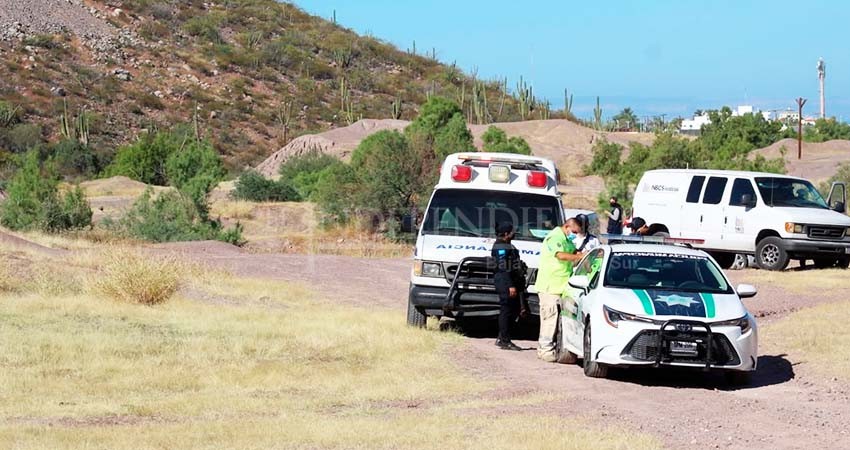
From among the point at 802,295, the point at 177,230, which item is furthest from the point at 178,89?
the point at 802,295

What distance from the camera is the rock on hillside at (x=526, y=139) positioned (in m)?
73.6

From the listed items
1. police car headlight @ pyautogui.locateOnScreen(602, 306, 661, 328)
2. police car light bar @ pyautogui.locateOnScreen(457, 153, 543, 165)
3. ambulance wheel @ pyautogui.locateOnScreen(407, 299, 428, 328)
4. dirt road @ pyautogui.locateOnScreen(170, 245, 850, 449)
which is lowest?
dirt road @ pyautogui.locateOnScreen(170, 245, 850, 449)

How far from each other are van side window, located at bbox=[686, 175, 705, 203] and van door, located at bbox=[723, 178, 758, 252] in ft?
2.34

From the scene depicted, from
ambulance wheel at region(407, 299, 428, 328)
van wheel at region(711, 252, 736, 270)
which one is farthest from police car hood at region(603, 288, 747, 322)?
van wheel at region(711, 252, 736, 270)

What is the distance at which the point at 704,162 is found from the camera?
6125 cm

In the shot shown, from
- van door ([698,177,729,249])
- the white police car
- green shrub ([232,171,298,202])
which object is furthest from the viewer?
green shrub ([232,171,298,202])

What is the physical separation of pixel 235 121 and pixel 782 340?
84261mm

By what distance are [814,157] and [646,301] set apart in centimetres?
6419

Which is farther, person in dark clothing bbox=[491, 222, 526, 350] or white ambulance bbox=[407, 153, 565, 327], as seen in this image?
white ambulance bbox=[407, 153, 565, 327]

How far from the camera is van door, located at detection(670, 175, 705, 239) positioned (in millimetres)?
26906

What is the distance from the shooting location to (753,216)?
26.2 meters

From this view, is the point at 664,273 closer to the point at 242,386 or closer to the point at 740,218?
the point at 242,386

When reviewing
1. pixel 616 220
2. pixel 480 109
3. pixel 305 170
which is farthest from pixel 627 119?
pixel 616 220

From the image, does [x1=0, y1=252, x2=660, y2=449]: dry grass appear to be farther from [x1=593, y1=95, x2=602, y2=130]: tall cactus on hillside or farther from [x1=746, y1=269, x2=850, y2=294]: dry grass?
[x1=593, y1=95, x2=602, y2=130]: tall cactus on hillside
